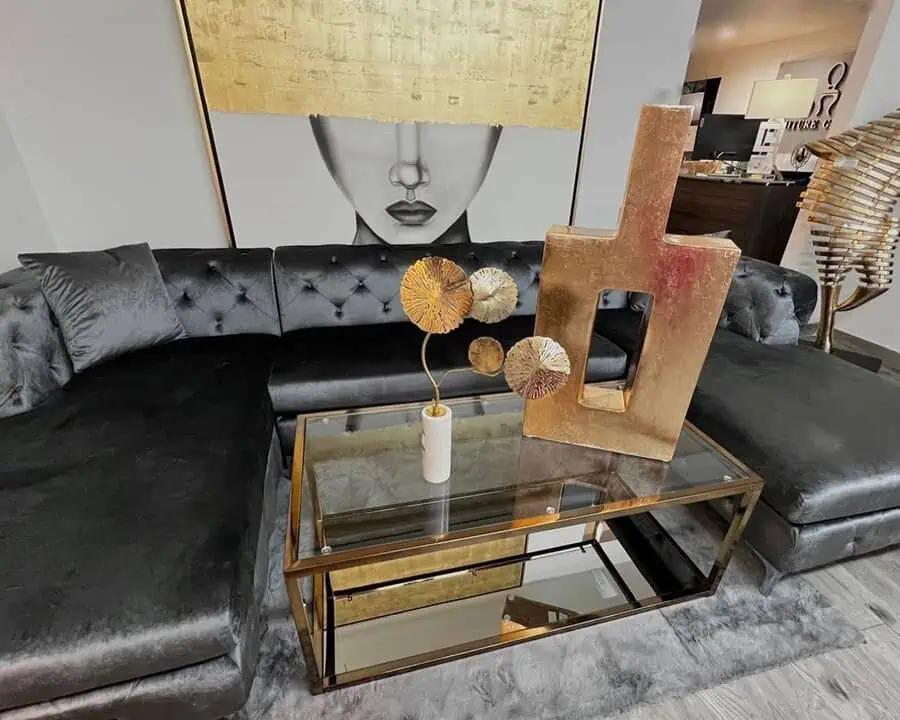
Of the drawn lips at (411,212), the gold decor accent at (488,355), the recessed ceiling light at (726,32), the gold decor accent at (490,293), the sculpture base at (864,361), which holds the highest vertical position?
the recessed ceiling light at (726,32)

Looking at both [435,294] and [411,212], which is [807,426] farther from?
[411,212]

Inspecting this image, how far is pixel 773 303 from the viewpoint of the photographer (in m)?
2.14

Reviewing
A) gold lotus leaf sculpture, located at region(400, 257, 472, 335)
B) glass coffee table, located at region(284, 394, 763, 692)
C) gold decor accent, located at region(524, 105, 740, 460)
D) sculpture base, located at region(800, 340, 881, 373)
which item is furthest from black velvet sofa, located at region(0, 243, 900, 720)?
sculpture base, located at region(800, 340, 881, 373)

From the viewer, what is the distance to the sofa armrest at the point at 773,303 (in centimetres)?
215

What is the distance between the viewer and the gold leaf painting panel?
6.85ft

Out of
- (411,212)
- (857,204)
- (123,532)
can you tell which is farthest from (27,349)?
(857,204)

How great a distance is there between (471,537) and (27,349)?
5.05 ft

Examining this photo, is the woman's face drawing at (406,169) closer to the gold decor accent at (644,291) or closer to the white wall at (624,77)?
the white wall at (624,77)

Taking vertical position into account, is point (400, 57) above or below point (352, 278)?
above

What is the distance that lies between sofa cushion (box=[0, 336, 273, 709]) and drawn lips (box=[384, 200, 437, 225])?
1373mm

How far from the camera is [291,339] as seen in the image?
2.12 meters

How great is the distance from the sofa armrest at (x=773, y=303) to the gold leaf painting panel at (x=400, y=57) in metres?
1.30

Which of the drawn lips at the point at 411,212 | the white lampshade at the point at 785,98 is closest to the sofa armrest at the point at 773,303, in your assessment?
the drawn lips at the point at 411,212

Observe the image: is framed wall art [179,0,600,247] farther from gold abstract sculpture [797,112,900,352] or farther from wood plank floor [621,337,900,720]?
wood plank floor [621,337,900,720]
